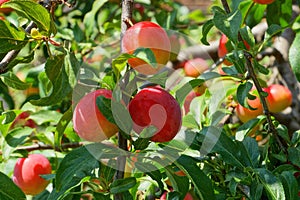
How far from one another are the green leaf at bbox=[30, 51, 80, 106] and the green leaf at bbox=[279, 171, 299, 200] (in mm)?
377

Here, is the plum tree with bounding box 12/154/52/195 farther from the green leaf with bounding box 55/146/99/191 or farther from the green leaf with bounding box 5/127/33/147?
the green leaf with bounding box 55/146/99/191

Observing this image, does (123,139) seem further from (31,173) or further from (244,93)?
(31,173)

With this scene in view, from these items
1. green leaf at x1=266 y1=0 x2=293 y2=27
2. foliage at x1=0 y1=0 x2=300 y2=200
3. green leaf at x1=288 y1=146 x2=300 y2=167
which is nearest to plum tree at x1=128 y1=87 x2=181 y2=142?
foliage at x1=0 y1=0 x2=300 y2=200

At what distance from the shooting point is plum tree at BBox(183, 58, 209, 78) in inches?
64.5

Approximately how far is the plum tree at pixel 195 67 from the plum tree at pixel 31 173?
57 centimetres

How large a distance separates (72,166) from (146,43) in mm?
224

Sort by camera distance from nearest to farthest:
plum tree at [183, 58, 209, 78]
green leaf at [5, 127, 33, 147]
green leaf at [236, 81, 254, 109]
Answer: green leaf at [236, 81, 254, 109], green leaf at [5, 127, 33, 147], plum tree at [183, 58, 209, 78]

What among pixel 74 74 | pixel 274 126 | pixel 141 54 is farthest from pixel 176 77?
pixel 141 54

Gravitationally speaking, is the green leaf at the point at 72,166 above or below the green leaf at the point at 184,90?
below

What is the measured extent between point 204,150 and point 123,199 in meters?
0.17

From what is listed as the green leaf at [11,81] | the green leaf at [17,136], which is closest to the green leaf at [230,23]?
the green leaf at [11,81]

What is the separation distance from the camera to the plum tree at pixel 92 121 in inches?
31.2

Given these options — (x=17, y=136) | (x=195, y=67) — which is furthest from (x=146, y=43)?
(x=195, y=67)

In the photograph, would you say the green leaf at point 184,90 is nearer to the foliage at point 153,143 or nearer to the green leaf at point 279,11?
the foliage at point 153,143
